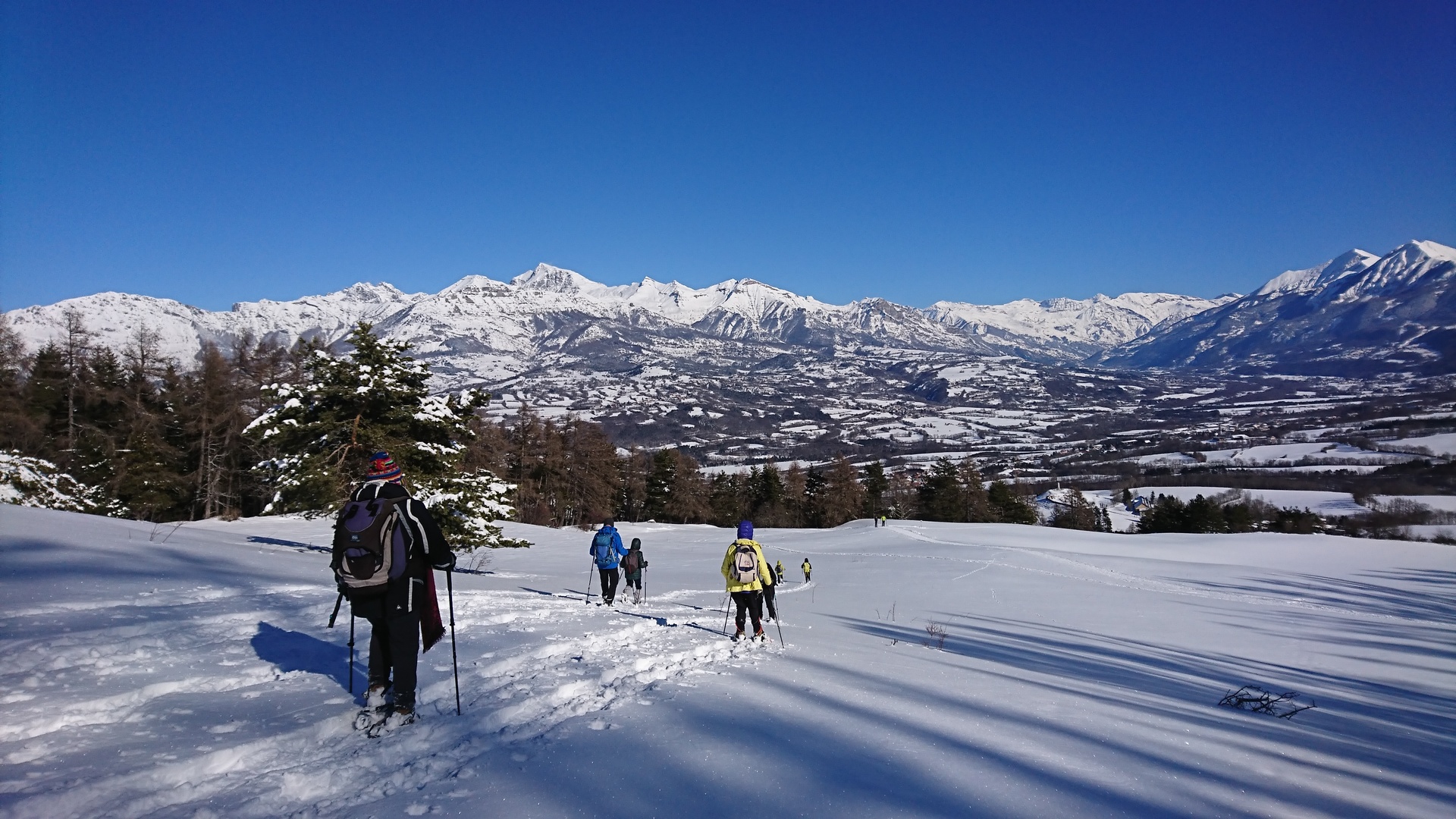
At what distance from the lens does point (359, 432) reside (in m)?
17.3

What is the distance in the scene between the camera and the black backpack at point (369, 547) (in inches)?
185

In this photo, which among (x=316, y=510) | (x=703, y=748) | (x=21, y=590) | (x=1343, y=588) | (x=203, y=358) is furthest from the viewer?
(x=203, y=358)

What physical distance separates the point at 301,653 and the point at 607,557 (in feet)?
20.8

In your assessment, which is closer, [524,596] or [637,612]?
[637,612]

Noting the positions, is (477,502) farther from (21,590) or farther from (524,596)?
(21,590)

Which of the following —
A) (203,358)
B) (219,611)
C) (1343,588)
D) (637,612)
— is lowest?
(1343,588)

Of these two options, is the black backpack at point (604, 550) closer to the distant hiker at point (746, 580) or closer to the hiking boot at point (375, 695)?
the distant hiker at point (746, 580)

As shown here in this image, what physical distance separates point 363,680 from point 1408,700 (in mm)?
11847

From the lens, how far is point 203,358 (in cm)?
3092

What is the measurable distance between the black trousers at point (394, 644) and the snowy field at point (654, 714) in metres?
0.32

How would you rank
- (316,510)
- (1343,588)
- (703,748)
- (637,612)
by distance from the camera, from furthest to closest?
(1343,588) < (316,510) < (637,612) < (703,748)

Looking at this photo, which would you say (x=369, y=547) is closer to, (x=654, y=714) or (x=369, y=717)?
(x=369, y=717)

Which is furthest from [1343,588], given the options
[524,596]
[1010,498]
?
[1010,498]

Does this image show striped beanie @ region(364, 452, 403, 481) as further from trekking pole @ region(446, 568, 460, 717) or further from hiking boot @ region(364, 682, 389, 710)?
hiking boot @ region(364, 682, 389, 710)
